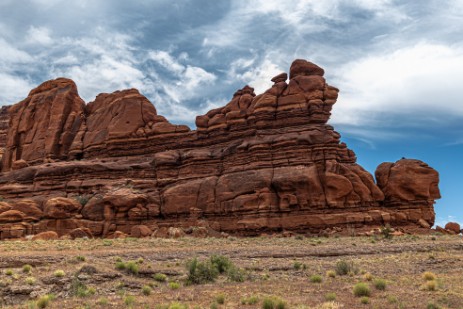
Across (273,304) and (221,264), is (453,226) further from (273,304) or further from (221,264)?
(273,304)

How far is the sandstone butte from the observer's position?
43.8m

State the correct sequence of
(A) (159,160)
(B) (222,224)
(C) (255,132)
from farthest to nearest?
(A) (159,160) < (C) (255,132) < (B) (222,224)

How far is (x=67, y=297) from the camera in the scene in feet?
49.8

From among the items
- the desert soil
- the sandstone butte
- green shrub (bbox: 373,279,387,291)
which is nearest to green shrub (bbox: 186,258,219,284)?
the desert soil

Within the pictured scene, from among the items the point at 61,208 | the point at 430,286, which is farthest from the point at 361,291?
the point at 61,208

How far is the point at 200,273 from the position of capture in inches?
720

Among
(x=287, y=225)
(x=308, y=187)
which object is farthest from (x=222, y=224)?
(x=308, y=187)

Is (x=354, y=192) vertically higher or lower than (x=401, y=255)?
higher

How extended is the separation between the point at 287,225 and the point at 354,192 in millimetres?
8166

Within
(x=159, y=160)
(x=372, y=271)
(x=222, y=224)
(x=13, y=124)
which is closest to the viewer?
(x=372, y=271)

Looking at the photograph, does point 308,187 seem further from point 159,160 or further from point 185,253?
point 159,160

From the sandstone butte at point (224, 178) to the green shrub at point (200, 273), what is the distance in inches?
1019

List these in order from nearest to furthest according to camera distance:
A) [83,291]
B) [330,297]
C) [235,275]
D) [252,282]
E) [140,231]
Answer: [330,297] < [83,291] < [252,282] < [235,275] < [140,231]

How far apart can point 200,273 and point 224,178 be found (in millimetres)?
31647
